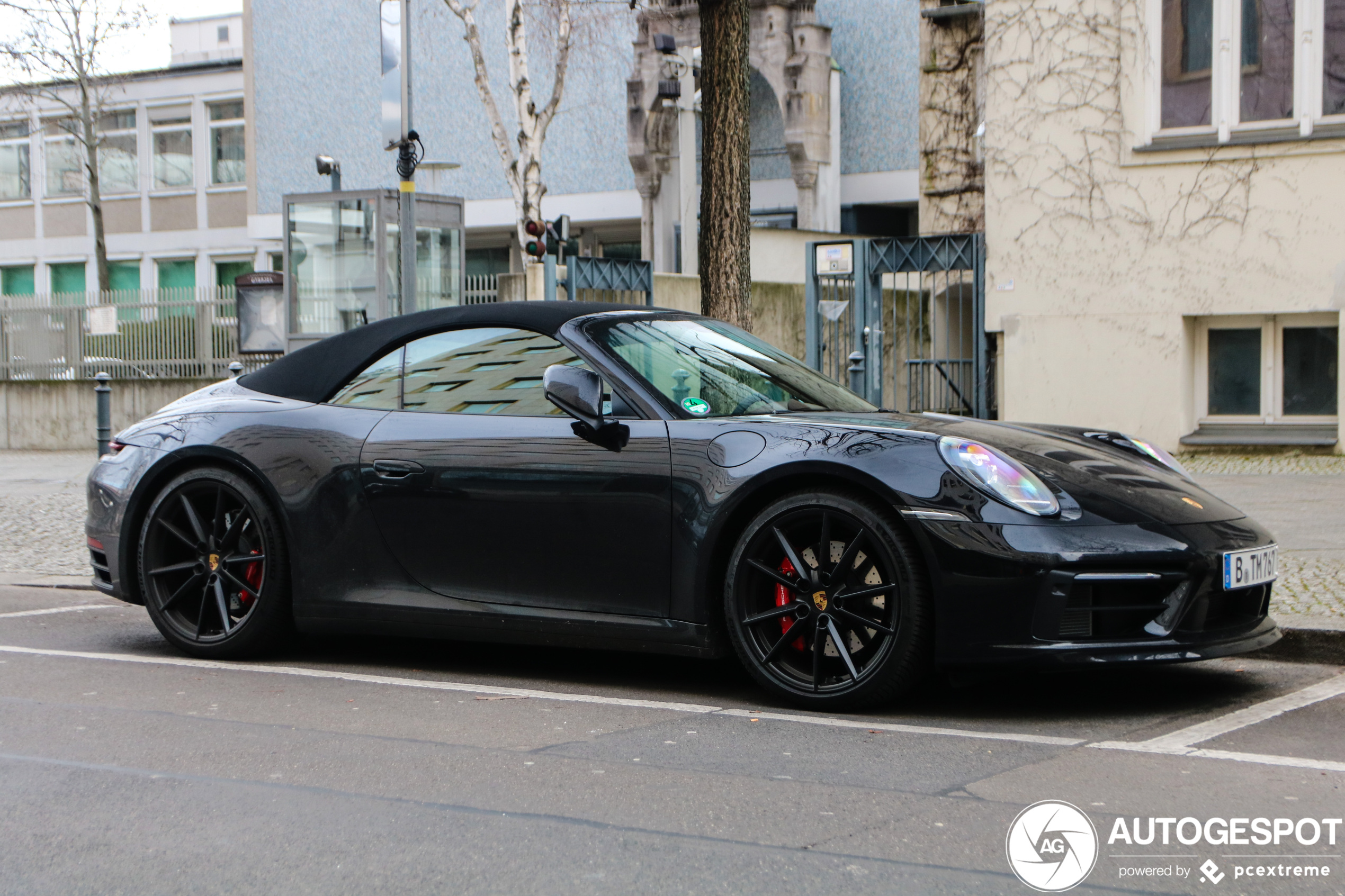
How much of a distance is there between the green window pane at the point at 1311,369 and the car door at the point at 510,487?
1076 cm

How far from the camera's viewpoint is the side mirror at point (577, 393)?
514 cm

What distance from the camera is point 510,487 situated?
5.36 m

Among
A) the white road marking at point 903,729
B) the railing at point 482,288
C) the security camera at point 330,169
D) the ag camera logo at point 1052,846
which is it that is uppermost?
the security camera at point 330,169

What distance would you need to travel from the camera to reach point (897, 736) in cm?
459

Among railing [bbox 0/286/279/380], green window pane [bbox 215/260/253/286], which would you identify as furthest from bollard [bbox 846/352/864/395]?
green window pane [bbox 215/260/253/286]

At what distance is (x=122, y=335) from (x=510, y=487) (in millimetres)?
18437

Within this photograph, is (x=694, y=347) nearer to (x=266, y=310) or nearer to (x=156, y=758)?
(x=156, y=758)

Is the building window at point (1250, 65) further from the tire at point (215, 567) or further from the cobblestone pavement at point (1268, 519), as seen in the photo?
the tire at point (215, 567)

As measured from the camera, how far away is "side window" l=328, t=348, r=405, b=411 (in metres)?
5.85

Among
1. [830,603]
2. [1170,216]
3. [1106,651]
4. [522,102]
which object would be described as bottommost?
[1106,651]

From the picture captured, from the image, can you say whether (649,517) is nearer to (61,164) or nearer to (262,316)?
(262,316)

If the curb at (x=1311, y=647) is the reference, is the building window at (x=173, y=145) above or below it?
above

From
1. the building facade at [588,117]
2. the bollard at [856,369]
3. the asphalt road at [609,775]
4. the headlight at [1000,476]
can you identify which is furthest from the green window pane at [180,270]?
the headlight at [1000,476]

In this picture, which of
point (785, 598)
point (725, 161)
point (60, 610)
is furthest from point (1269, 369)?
point (60, 610)
